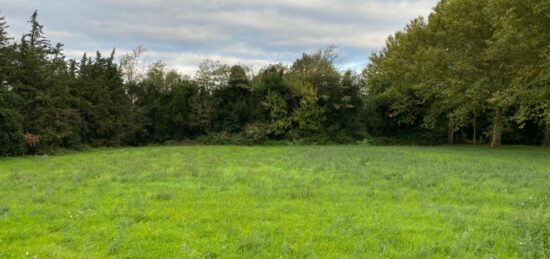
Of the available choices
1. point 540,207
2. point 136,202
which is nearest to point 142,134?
point 136,202

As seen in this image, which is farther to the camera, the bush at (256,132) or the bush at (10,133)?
the bush at (256,132)

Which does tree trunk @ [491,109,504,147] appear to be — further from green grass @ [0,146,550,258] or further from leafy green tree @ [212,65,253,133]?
green grass @ [0,146,550,258]

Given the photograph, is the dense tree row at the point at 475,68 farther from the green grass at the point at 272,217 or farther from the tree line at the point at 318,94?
the green grass at the point at 272,217

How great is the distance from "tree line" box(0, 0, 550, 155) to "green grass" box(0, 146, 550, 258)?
1392 cm

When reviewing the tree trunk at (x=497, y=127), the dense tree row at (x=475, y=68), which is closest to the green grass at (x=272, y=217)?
the dense tree row at (x=475, y=68)


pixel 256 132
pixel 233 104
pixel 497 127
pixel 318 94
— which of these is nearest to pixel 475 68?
pixel 497 127

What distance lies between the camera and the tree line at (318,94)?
2386 cm

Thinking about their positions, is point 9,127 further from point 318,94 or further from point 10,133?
point 318,94

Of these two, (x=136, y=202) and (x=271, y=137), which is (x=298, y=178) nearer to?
(x=136, y=202)

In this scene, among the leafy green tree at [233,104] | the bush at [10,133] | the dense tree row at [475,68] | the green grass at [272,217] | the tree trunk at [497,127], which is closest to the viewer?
the green grass at [272,217]

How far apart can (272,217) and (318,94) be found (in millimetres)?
34167

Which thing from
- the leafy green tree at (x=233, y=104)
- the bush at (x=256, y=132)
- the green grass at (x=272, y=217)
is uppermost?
the leafy green tree at (x=233, y=104)

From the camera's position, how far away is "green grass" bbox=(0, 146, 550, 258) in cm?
588

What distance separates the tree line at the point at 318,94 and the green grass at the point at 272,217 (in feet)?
45.7
